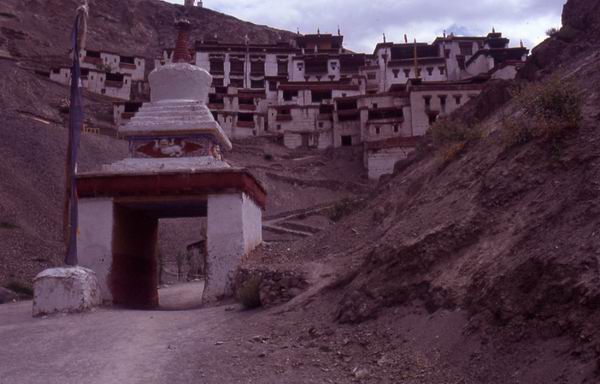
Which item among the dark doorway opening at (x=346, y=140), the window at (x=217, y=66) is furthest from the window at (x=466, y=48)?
the window at (x=217, y=66)

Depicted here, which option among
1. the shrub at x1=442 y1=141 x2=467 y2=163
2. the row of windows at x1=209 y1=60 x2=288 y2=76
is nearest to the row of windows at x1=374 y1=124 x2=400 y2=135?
the row of windows at x1=209 y1=60 x2=288 y2=76

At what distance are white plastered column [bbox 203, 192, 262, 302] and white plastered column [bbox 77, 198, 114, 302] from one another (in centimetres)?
219

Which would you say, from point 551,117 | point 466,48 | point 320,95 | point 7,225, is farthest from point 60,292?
point 466,48


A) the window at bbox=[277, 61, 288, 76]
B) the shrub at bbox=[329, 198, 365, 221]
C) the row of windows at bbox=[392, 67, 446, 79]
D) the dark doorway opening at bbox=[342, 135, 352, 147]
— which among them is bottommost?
the shrub at bbox=[329, 198, 365, 221]

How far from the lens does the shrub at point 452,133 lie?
1218 centimetres

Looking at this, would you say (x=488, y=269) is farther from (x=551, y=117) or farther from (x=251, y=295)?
(x=251, y=295)

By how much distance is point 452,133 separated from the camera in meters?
13.7

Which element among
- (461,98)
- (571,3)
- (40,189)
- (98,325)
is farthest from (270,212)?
(98,325)

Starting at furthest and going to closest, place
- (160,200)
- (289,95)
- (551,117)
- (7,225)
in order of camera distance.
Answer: (289,95), (7,225), (160,200), (551,117)

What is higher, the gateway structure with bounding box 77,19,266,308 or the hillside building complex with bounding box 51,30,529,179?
the hillside building complex with bounding box 51,30,529,179

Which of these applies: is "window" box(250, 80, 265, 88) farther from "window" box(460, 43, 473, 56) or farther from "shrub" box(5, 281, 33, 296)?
"shrub" box(5, 281, 33, 296)

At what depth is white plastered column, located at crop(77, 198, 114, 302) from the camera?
14133mm

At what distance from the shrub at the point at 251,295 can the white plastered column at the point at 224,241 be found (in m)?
2.36

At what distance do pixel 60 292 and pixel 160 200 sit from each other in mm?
3491
